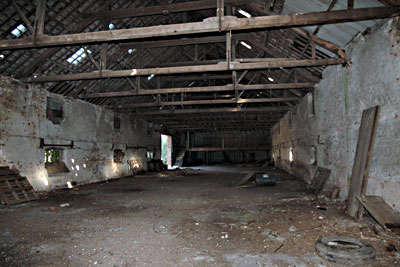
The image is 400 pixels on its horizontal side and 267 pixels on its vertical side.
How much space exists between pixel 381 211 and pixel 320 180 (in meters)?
4.32

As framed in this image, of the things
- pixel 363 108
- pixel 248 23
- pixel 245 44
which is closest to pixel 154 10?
pixel 245 44

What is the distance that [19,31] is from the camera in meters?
7.77

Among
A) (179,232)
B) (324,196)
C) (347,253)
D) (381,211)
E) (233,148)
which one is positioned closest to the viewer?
(347,253)

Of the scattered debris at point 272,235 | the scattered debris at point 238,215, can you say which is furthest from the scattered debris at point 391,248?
the scattered debris at point 238,215

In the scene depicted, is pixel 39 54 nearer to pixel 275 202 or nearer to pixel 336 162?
pixel 275 202

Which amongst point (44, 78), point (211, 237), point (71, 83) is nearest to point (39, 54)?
point (44, 78)

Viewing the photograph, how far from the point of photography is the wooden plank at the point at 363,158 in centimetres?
578

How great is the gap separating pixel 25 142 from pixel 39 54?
3.41 meters

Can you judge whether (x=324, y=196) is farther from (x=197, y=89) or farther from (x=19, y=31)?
(x=19, y=31)

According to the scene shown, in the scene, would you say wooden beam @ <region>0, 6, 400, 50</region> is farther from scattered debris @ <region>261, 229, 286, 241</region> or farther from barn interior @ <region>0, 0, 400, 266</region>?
scattered debris @ <region>261, 229, 286, 241</region>

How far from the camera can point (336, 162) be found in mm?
8430

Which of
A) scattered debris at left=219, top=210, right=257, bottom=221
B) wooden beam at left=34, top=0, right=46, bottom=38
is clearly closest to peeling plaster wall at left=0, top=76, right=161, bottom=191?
wooden beam at left=34, top=0, right=46, bottom=38

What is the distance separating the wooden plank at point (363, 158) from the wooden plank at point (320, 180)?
2.87m

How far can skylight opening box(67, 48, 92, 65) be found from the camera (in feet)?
32.8
